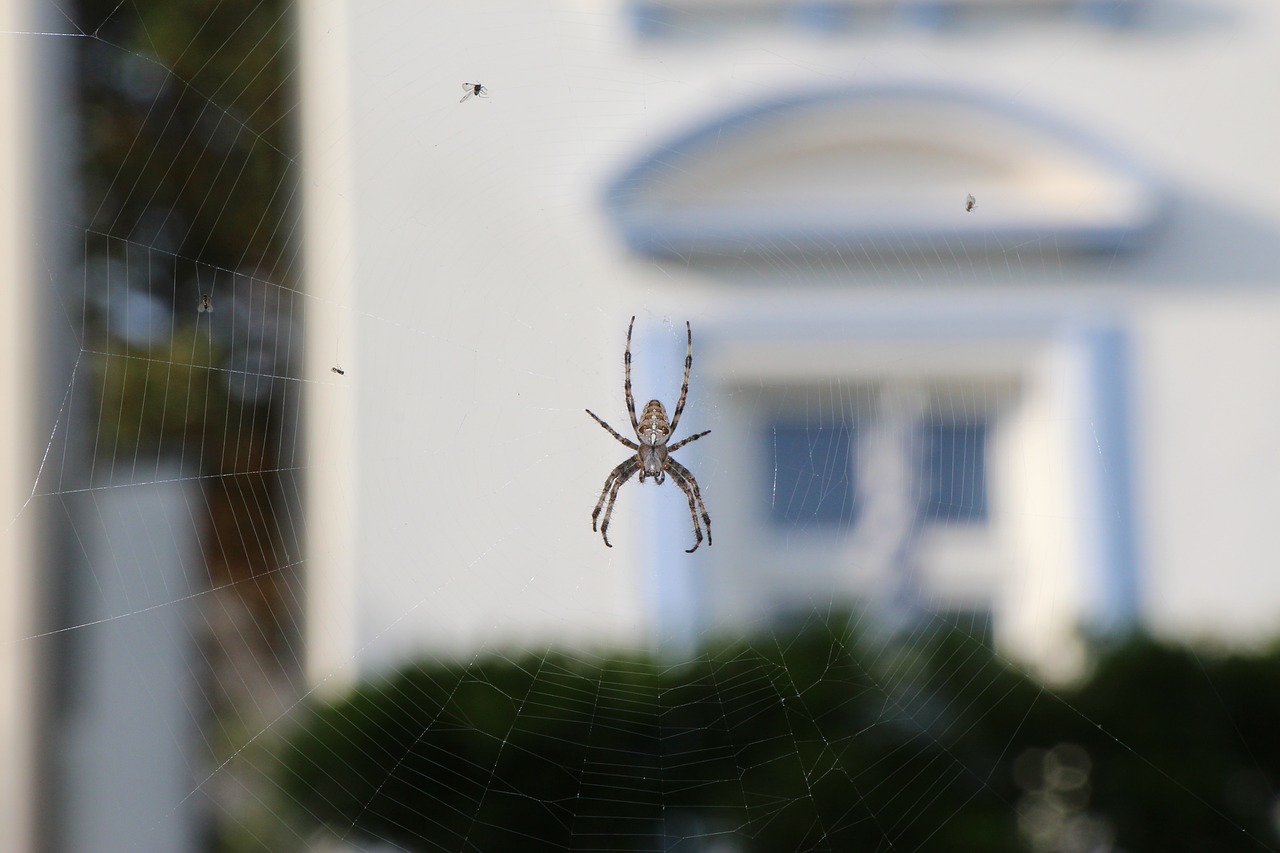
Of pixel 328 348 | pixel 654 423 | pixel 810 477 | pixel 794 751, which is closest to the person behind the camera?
pixel 654 423

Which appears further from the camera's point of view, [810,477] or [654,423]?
[810,477]

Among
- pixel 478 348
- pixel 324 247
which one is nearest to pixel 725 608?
pixel 478 348

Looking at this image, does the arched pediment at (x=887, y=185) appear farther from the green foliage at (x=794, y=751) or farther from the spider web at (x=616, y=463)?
the green foliage at (x=794, y=751)

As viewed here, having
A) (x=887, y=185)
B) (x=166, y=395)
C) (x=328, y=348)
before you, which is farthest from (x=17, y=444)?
(x=887, y=185)

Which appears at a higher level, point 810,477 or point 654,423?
point 654,423

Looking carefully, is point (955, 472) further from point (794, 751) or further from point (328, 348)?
point (328, 348)
